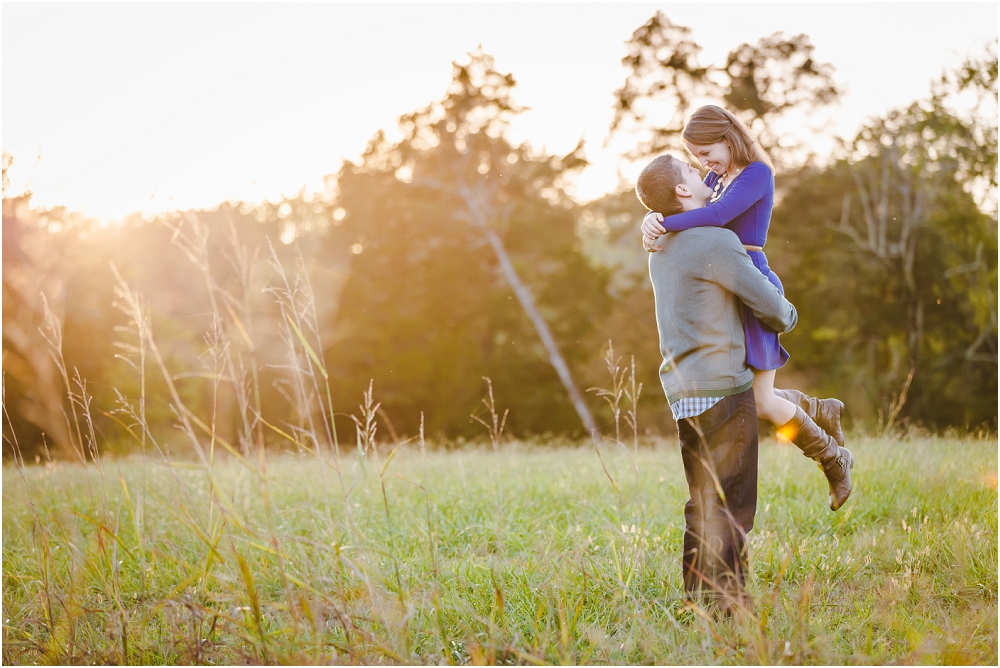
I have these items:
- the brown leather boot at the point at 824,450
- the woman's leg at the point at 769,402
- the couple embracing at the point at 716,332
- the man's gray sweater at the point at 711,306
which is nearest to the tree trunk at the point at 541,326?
the brown leather boot at the point at 824,450

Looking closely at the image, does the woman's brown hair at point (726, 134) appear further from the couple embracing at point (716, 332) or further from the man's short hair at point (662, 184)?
the man's short hair at point (662, 184)

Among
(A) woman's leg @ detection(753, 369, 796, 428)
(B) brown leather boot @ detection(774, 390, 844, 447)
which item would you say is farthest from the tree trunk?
(A) woman's leg @ detection(753, 369, 796, 428)

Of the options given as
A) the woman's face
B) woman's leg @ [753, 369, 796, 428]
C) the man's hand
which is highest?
the woman's face

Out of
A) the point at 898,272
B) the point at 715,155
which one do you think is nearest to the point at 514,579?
the point at 715,155

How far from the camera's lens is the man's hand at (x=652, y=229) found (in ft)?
8.09

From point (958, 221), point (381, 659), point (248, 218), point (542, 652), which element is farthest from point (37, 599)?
point (248, 218)

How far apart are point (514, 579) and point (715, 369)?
3.90 feet

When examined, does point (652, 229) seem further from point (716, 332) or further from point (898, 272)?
point (898, 272)

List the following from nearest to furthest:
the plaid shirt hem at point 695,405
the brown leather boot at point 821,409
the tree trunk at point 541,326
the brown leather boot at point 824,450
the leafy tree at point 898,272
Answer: the plaid shirt hem at point 695,405 < the brown leather boot at point 824,450 < the brown leather boot at point 821,409 < the leafy tree at point 898,272 < the tree trunk at point 541,326

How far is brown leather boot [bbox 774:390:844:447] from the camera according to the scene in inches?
114

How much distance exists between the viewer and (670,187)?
8.23ft

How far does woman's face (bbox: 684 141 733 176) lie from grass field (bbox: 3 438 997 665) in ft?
4.11

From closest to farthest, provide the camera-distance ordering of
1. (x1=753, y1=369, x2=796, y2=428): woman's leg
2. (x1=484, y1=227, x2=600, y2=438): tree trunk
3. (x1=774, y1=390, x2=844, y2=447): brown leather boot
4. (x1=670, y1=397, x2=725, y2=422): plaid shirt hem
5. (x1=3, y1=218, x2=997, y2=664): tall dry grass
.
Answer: (x1=3, y1=218, x2=997, y2=664): tall dry grass, (x1=670, y1=397, x2=725, y2=422): plaid shirt hem, (x1=753, y1=369, x2=796, y2=428): woman's leg, (x1=774, y1=390, x2=844, y2=447): brown leather boot, (x1=484, y1=227, x2=600, y2=438): tree trunk

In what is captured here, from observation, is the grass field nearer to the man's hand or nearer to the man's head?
the man's hand
